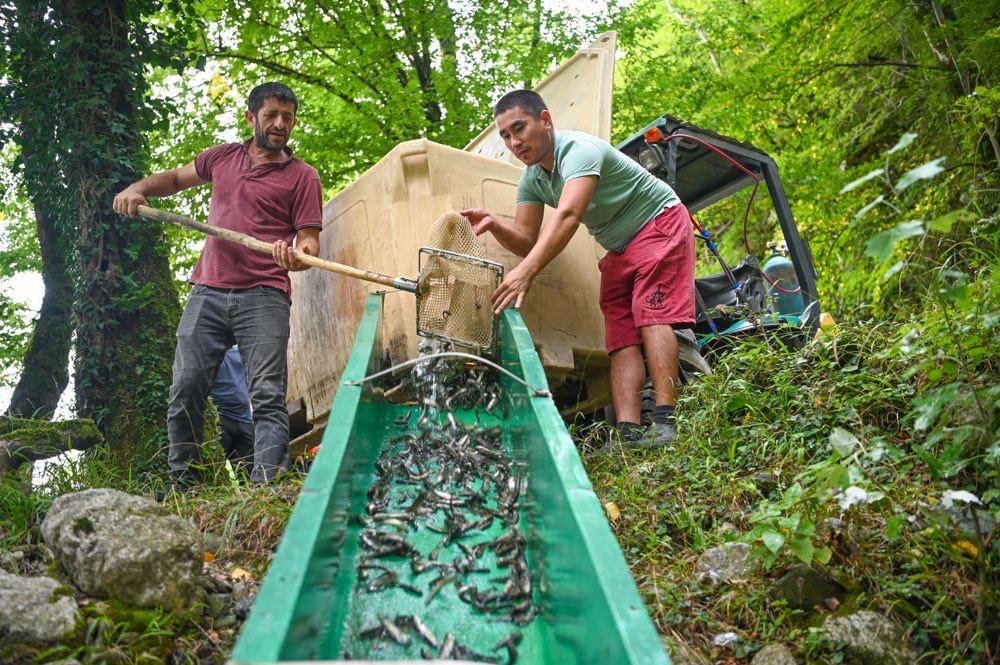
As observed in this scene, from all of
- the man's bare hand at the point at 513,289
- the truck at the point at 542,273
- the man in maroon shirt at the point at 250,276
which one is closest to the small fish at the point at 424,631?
the man in maroon shirt at the point at 250,276

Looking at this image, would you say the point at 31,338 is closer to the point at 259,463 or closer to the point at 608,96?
the point at 259,463

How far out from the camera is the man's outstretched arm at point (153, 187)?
4.88m

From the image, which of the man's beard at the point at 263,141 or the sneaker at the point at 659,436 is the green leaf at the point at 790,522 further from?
the man's beard at the point at 263,141

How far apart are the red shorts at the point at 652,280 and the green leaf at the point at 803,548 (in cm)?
203

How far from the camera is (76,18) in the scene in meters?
5.85

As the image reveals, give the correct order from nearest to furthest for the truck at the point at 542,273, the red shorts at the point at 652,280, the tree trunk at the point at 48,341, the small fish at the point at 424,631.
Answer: the small fish at the point at 424,631 < the red shorts at the point at 652,280 < the truck at the point at 542,273 < the tree trunk at the point at 48,341

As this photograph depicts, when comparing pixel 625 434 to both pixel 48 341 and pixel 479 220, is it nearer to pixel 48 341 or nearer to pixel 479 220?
pixel 479 220

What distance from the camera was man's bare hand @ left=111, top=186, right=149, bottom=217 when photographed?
4.86 metres

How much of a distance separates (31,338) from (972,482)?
719 centimetres

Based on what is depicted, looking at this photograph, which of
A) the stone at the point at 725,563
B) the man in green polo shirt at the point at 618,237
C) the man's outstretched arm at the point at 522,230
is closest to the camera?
the stone at the point at 725,563

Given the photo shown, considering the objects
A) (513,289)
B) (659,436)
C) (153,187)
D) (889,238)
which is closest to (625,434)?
(659,436)

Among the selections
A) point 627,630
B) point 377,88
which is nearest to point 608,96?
point 377,88

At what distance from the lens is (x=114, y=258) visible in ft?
18.6

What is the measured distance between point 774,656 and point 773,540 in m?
0.37
